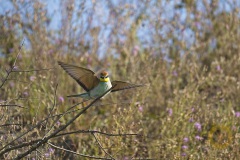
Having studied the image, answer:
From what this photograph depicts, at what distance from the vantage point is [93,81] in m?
2.78

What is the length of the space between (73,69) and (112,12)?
348cm

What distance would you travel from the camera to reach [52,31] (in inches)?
234

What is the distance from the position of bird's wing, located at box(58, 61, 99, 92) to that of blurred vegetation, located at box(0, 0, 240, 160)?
1170 millimetres

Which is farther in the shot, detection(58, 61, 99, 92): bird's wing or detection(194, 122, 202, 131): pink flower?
detection(194, 122, 202, 131): pink flower

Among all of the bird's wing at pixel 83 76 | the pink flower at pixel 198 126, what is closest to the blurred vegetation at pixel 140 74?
the pink flower at pixel 198 126

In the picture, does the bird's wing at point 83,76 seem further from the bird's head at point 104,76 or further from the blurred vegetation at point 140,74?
the blurred vegetation at point 140,74

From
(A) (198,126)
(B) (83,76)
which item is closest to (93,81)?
(B) (83,76)

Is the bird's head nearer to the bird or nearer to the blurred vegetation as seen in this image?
the bird

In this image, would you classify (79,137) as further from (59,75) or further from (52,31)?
(52,31)

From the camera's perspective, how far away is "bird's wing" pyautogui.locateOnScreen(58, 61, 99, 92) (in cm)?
269

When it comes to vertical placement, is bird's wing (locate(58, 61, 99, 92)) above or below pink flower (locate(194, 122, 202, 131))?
above

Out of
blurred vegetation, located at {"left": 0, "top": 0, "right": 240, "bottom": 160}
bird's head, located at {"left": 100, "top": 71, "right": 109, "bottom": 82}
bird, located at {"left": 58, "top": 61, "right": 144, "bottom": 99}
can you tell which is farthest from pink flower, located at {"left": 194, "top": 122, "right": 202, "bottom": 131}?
bird's head, located at {"left": 100, "top": 71, "right": 109, "bottom": 82}

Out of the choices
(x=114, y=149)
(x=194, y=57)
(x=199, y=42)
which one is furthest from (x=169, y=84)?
(x=114, y=149)

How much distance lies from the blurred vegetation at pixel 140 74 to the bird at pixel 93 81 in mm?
1176
